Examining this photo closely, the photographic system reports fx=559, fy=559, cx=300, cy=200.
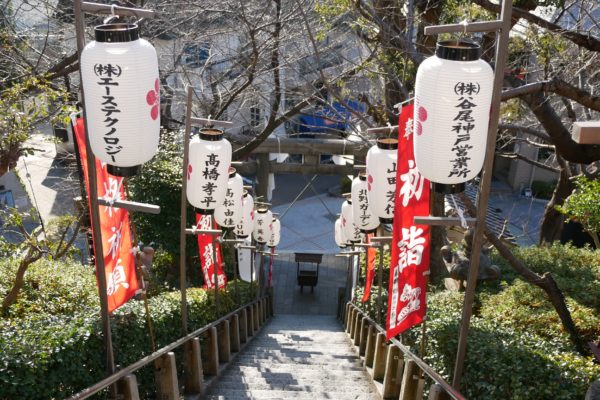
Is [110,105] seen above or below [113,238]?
above

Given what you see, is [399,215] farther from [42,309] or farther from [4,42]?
[4,42]

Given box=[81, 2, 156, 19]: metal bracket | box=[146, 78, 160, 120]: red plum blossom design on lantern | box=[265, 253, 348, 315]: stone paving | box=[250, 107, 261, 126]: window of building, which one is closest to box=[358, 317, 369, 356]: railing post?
box=[146, 78, 160, 120]: red plum blossom design on lantern

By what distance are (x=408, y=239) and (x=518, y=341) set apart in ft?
5.67

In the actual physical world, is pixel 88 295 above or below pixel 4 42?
below

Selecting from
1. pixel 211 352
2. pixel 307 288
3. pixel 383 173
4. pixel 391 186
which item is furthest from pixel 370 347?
pixel 307 288

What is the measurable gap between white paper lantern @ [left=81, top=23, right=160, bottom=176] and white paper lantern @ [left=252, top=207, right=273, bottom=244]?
978 centimetres

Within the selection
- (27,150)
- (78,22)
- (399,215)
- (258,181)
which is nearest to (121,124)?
(78,22)

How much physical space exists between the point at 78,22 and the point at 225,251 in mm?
10303

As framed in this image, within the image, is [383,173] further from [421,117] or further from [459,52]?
[459,52]

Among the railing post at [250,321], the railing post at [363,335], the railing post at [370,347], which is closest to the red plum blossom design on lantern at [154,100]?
the railing post at [370,347]

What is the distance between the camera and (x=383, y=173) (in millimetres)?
6785

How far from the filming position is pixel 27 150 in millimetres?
7281

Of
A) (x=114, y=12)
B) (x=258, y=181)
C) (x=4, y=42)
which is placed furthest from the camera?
(x=258, y=181)

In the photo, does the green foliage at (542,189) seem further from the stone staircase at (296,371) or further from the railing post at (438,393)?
the railing post at (438,393)
